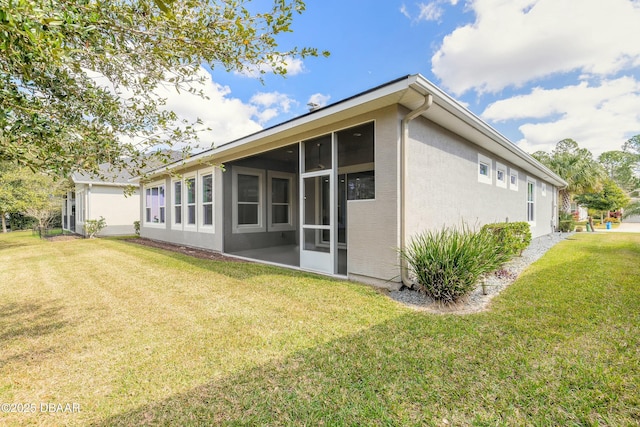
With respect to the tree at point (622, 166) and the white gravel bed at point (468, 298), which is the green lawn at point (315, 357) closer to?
the white gravel bed at point (468, 298)

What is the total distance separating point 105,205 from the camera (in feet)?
55.9

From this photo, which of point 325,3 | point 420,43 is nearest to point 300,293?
point 325,3

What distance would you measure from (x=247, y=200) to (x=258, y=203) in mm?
488

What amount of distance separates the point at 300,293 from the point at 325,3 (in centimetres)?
535

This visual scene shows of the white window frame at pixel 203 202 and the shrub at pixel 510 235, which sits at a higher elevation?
the white window frame at pixel 203 202

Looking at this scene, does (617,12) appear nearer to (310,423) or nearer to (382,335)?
(382,335)

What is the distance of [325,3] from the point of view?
516 cm

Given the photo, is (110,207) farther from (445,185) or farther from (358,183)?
(445,185)

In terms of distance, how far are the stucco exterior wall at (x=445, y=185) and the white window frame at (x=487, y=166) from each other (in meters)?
0.10

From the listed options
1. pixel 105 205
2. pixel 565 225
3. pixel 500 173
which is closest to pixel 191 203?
pixel 105 205

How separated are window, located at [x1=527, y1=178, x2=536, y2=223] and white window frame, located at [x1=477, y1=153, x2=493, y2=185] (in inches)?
219

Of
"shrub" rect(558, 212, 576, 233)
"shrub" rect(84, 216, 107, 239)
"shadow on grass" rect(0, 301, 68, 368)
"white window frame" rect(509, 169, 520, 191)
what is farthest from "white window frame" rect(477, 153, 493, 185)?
"shrub" rect(84, 216, 107, 239)

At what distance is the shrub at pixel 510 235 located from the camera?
6.25 metres

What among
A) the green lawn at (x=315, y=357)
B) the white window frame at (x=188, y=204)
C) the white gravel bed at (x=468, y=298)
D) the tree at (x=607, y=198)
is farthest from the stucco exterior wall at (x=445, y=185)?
the tree at (x=607, y=198)
